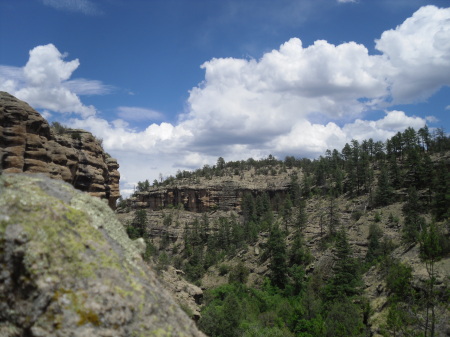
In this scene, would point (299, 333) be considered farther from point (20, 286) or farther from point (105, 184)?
point (20, 286)

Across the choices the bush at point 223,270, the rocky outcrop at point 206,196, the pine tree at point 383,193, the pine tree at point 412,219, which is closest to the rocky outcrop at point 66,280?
the pine tree at point 412,219

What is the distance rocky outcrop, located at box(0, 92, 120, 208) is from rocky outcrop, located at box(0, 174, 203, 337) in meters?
16.0

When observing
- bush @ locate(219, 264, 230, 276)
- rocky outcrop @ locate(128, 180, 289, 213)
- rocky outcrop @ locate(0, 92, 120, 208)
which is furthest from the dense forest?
rocky outcrop @ locate(128, 180, 289, 213)

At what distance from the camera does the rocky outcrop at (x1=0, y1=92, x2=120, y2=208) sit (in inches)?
995

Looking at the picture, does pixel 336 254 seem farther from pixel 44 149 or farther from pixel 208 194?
pixel 208 194

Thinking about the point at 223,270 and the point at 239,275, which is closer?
the point at 239,275

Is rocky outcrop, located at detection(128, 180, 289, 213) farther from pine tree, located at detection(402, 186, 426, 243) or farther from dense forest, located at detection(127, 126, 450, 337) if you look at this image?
pine tree, located at detection(402, 186, 426, 243)

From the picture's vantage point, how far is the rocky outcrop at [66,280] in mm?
4840

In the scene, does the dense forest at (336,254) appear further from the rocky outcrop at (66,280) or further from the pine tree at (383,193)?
the rocky outcrop at (66,280)

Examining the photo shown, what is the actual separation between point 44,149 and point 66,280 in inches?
1043

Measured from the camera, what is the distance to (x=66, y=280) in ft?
16.5

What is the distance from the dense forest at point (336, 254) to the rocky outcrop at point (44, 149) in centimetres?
1105

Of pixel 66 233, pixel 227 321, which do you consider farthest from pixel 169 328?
pixel 227 321

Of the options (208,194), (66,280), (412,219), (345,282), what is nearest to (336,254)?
(345,282)
